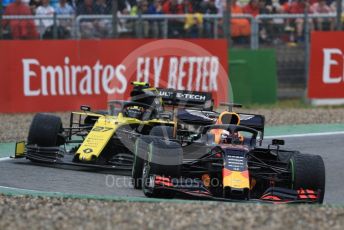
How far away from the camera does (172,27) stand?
58.0ft

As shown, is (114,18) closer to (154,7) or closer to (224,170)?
(154,7)

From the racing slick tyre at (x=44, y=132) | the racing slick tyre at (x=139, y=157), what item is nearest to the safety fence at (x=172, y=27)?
the racing slick tyre at (x=44, y=132)

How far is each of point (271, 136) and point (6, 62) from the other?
5010 mm

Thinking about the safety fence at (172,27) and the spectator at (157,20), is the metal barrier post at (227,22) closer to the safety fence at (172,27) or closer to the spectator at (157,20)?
the safety fence at (172,27)

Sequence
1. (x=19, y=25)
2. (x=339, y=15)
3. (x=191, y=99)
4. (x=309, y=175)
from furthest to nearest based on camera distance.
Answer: (x=339, y=15) → (x=19, y=25) → (x=191, y=99) → (x=309, y=175)

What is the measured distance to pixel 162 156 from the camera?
8.85 m

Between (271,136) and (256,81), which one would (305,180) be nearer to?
(271,136)

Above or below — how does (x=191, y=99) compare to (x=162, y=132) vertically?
above

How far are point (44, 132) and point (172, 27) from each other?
22.1ft

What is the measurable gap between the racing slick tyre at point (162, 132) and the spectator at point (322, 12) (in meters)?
8.61

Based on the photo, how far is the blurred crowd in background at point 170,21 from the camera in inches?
654

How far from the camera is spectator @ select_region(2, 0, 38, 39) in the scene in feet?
53.6

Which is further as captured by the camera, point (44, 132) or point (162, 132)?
point (44, 132)

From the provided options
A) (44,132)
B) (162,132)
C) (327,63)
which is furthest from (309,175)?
(327,63)
